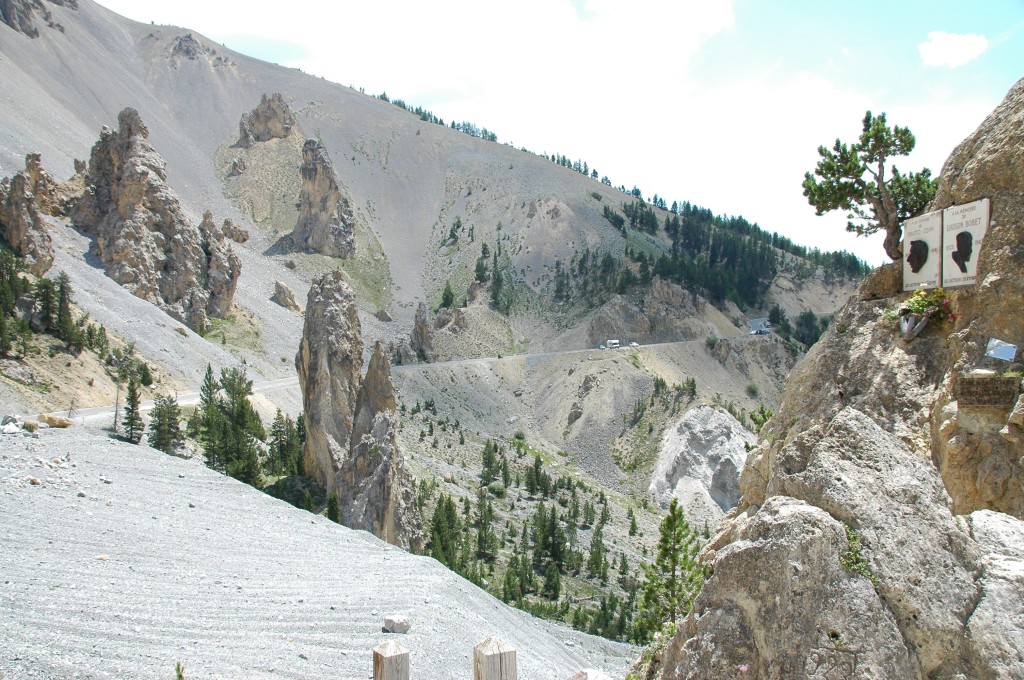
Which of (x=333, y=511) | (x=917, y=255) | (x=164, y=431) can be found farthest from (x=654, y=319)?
(x=917, y=255)

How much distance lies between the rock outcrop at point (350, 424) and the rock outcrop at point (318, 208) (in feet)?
257

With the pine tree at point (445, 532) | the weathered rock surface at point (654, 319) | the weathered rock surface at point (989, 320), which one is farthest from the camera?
the weathered rock surface at point (654, 319)

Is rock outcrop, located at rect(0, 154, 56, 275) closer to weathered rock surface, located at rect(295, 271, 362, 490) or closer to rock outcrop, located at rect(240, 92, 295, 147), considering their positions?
weathered rock surface, located at rect(295, 271, 362, 490)

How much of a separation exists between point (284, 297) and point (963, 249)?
87647 millimetres

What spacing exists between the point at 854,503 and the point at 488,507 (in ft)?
148

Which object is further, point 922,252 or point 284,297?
point 284,297

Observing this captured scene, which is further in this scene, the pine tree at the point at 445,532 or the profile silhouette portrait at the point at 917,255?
the pine tree at the point at 445,532

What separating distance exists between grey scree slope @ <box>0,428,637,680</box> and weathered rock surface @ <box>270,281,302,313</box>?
68.8 metres

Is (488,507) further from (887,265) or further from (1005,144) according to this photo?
(1005,144)

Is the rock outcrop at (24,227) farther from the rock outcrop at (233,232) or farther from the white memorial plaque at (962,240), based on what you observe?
the white memorial plaque at (962,240)

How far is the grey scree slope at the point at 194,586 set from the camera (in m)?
13.0

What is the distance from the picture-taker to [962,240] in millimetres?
13414

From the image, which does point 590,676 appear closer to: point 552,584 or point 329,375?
point 329,375

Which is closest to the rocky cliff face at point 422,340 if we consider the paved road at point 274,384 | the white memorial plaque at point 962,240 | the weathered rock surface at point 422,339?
the weathered rock surface at point 422,339
